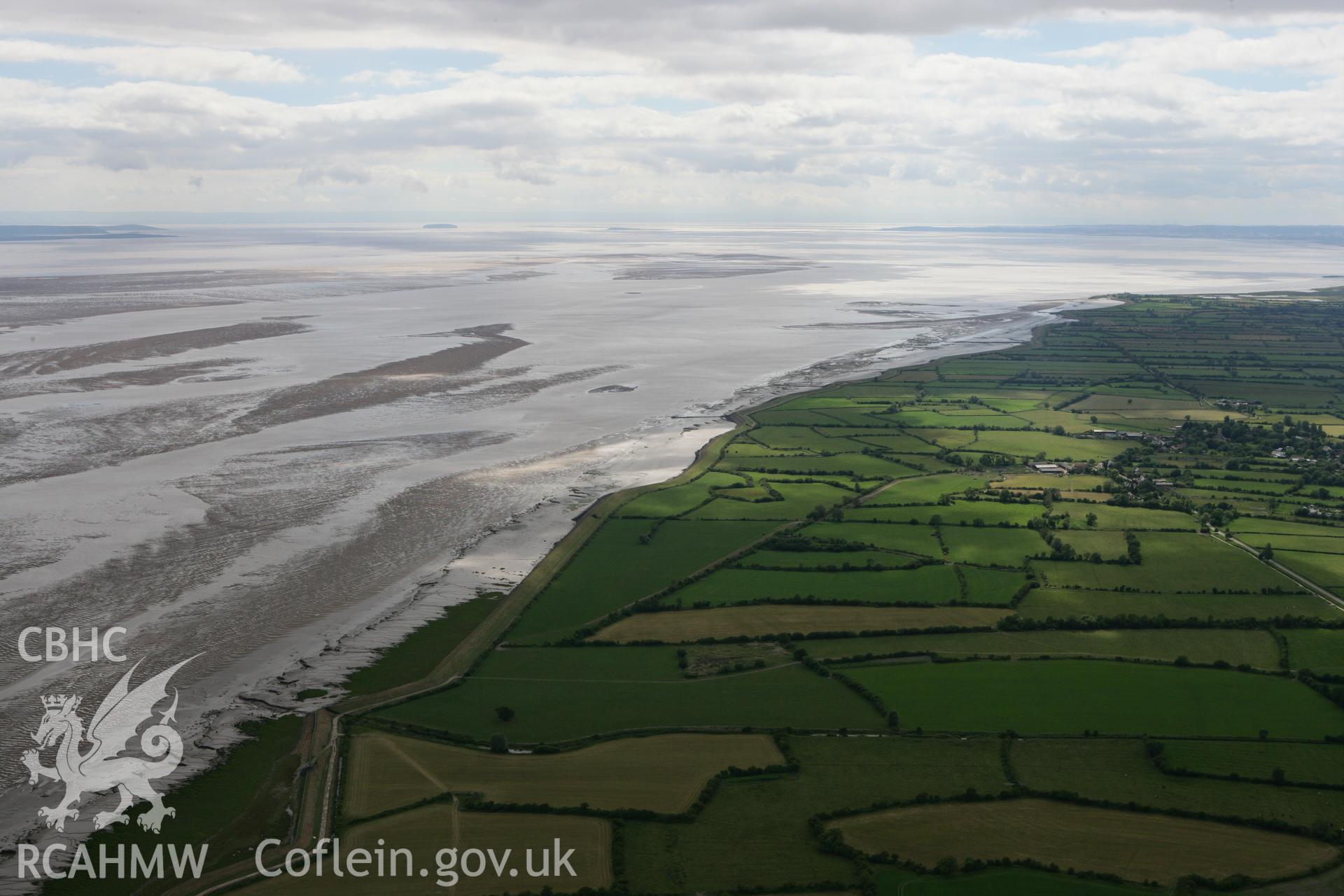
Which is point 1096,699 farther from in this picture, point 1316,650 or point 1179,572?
point 1179,572

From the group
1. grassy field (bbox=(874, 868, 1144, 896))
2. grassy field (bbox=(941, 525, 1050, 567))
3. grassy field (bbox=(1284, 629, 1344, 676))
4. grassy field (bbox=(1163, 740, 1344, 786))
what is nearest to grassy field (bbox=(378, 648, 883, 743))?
grassy field (bbox=(874, 868, 1144, 896))

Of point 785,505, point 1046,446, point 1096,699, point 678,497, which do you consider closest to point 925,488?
point 785,505

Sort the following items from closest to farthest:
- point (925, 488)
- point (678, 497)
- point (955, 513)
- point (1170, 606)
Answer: point (1170, 606) < point (955, 513) < point (678, 497) < point (925, 488)

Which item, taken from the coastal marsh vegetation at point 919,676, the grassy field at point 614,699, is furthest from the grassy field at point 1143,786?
the grassy field at point 614,699

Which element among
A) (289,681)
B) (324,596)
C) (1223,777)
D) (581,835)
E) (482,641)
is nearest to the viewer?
(581,835)

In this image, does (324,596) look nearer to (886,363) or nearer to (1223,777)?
(1223,777)

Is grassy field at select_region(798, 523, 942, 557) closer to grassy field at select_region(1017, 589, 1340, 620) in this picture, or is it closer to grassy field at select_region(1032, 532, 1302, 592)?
grassy field at select_region(1032, 532, 1302, 592)

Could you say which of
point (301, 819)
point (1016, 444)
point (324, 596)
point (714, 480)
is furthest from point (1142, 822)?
point (1016, 444)
